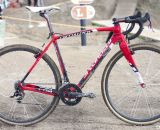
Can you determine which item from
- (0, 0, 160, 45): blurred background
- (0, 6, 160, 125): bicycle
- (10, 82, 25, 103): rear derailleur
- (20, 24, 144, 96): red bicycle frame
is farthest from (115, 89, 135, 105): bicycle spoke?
(0, 0, 160, 45): blurred background

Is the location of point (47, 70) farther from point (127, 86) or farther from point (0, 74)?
point (127, 86)

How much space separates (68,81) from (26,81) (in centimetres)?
47

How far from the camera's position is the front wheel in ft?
15.0

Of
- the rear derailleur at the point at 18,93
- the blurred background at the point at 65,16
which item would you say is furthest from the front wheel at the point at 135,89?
the blurred background at the point at 65,16

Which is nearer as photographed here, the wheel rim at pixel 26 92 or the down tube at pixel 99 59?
the down tube at pixel 99 59

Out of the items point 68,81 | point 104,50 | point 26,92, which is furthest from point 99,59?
point 26,92

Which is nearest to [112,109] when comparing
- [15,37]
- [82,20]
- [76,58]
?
[76,58]

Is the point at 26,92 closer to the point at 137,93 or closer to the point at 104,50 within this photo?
the point at 104,50

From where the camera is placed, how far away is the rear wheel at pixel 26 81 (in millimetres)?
4578

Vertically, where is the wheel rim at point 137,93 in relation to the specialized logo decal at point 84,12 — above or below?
below

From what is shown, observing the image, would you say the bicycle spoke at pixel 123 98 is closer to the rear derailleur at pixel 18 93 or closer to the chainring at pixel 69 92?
the chainring at pixel 69 92

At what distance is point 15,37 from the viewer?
10.3m

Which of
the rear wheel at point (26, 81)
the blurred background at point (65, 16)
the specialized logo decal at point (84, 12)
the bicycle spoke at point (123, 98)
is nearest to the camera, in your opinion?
the rear wheel at point (26, 81)

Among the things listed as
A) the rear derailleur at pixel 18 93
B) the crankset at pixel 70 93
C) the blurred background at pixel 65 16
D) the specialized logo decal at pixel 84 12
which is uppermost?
the blurred background at pixel 65 16
